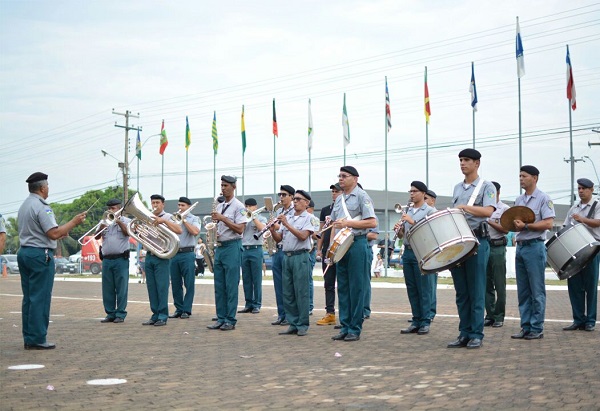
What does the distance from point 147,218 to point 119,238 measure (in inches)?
33.1

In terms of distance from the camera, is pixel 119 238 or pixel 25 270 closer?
pixel 25 270

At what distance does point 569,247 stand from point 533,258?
65cm

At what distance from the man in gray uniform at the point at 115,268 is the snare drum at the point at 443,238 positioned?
20.1 ft

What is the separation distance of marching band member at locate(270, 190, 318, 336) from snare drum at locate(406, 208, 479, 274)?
239 cm

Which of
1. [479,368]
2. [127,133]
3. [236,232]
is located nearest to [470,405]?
[479,368]

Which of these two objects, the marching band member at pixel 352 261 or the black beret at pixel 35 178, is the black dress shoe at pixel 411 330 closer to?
the marching band member at pixel 352 261

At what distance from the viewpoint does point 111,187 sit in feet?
298

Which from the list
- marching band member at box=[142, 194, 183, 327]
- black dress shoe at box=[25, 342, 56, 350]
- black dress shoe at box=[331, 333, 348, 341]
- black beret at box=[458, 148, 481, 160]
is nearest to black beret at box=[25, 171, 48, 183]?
black dress shoe at box=[25, 342, 56, 350]

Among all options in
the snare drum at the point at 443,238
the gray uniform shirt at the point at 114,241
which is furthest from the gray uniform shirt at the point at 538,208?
the gray uniform shirt at the point at 114,241

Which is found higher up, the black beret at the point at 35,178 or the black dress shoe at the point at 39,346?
the black beret at the point at 35,178

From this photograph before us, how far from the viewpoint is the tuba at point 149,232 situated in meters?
13.3

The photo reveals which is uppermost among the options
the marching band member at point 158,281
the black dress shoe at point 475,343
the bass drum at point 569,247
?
the bass drum at point 569,247

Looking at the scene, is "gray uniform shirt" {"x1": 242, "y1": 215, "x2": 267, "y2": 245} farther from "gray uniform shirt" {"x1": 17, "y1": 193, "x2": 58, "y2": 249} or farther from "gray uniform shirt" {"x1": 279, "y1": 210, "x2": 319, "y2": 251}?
"gray uniform shirt" {"x1": 17, "y1": 193, "x2": 58, "y2": 249}

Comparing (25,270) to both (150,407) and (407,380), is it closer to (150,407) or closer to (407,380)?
(150,407)
